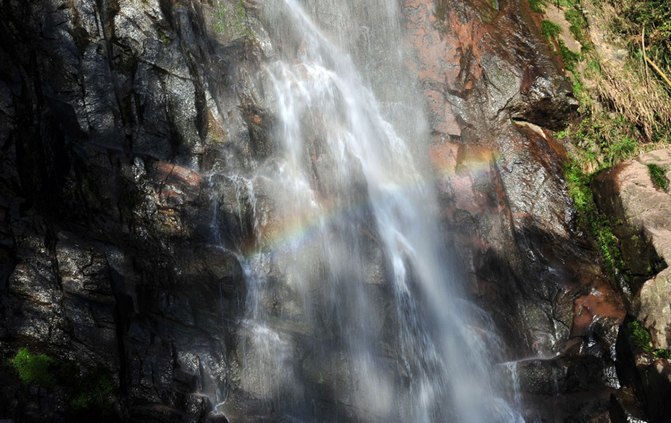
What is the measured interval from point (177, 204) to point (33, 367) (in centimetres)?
285

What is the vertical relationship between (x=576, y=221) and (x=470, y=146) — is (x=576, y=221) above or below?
below

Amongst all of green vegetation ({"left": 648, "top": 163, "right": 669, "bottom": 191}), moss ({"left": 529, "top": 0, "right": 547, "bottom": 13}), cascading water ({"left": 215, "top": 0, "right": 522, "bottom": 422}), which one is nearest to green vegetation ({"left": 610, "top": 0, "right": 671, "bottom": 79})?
moss ({"left": 529, "top": 0, "right": 547, "bottom": 13})

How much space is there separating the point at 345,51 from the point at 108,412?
7.62 metres

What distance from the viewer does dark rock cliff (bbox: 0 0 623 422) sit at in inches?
314

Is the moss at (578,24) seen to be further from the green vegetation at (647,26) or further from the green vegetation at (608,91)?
the green vegetation at (647,26)

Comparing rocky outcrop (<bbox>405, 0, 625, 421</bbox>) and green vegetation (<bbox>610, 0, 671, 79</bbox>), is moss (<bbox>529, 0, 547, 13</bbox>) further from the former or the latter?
green vegetation (<bbox>610, 0, 671, 79</bbox>)

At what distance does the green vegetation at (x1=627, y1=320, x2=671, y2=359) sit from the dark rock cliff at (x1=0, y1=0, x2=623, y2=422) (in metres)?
0.30

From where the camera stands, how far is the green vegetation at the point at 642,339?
30.9 ft

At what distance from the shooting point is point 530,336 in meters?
10.1

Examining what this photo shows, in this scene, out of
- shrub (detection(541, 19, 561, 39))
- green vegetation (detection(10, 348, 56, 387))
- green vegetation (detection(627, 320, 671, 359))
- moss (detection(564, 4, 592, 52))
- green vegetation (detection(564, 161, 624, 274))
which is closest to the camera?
green vegetation (detection(10, 348, 56, 387))

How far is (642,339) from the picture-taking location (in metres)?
9.66

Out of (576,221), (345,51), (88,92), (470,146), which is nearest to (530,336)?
(576,221)

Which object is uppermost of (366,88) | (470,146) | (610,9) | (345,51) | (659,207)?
(610,9)

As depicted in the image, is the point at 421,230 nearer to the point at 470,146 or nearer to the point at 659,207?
the point at 470,146
